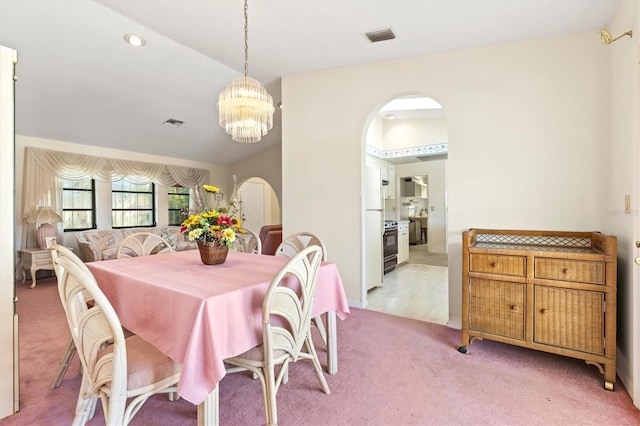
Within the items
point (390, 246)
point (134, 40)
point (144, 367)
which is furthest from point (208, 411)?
point (390, 246)

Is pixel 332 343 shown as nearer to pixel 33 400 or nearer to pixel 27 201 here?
pixel 33 400

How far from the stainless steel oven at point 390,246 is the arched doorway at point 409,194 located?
18cm

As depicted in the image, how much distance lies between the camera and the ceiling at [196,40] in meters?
2.54

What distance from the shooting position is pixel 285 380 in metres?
2.04

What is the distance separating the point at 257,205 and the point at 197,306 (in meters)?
8.80

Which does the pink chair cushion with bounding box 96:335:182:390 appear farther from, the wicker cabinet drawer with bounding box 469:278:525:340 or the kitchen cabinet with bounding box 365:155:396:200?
the kitchen cabinet with bounding box 365:155:396:200

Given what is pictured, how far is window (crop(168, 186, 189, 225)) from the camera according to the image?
24.3 feet

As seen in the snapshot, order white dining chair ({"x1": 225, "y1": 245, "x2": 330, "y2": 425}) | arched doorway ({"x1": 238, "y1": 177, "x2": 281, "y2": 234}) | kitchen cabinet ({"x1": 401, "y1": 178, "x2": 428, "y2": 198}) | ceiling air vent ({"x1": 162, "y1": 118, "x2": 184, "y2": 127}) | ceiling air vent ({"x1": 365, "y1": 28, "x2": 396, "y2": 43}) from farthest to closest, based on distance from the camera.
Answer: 1. kitchen cabinet ({"x1": 401, "y1": 178, "x2": 428, "y2": 198})
2. arched doorway ({"x1": 238, "y1": 177, "x2": 281, "y2": 234})
3. ceiling air vent ({"x1": 162, "y1": 118, "x2": 184, "y2": 127})
4. ceiling air vent ({"x1": 365, "y1": 28, "x2": 396, "y2": 43})
5. white dining chair ({"x1": 225, "y1": 245, "x2": 330, "y2": 425})

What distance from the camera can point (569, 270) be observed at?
2.15 m

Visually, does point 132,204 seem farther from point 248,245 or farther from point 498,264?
point 498,264

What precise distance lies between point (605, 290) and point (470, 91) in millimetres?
1963

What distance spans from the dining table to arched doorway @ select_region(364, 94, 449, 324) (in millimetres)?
2007

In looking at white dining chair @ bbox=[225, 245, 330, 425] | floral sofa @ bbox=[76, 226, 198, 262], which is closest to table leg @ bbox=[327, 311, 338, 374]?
white dining chair @ bbox=[225, 245, 330, 425]

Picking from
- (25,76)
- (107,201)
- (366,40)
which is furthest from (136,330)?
(107,201)
